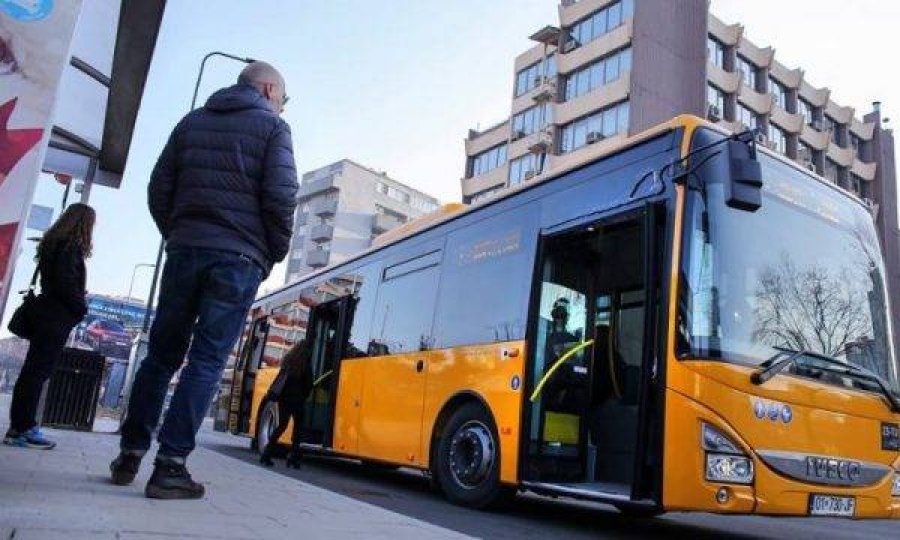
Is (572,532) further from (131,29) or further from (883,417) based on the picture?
(131,29)

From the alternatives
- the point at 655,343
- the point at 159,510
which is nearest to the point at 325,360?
the point at 655,343

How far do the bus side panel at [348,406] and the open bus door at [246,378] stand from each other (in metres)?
3.86

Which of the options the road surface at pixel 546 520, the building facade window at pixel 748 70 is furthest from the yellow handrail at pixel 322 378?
the building facade window at pixel 748 70

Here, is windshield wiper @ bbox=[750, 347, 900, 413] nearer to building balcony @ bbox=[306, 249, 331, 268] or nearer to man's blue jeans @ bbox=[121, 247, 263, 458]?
man's blue jeans @ bbox=[121, 247, 263, 458]

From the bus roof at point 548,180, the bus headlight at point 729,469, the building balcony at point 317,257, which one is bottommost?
the bus headlight at point 729,469

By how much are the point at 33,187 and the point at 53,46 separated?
24.5 inches

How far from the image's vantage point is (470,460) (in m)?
7.11

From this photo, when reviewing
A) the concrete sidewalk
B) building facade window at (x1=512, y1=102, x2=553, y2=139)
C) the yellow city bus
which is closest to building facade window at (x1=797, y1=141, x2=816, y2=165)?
building facade window at (x1=512, y1=102, x2=553, y2=139)

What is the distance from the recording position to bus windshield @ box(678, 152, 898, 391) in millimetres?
5238

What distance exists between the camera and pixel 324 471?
10406 millimetres

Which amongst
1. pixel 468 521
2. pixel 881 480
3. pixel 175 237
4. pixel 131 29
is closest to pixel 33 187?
pixel 175 237

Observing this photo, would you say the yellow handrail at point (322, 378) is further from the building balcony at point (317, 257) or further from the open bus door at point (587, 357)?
the building balcony at point (317, 257)

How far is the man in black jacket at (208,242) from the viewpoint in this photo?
12.5 feet

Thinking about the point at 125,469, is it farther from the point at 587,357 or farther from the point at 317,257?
the point at 317,257
